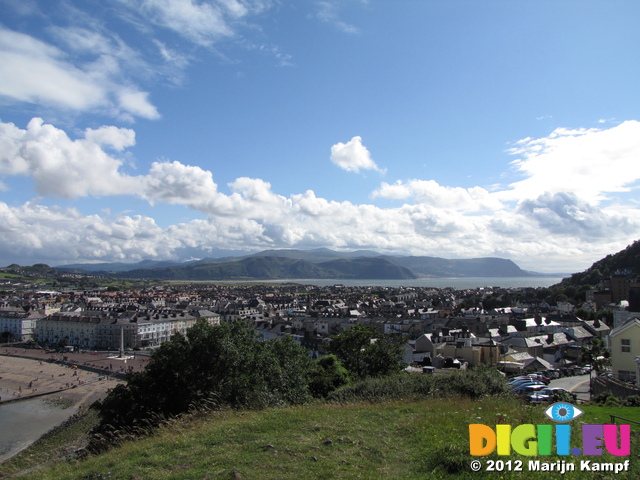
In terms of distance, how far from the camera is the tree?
26.4 meters

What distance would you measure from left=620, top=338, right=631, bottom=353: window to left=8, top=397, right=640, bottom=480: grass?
593 inches

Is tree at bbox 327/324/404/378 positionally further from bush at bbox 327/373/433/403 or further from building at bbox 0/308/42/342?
building at bbox 0/308/42/342

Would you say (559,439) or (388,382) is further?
(388,382)

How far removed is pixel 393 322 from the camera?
247 ft

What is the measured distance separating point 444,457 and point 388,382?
8345 mm

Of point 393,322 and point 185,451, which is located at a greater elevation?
point 185,451

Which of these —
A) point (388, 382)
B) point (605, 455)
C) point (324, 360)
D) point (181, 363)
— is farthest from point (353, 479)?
point (324, 360)

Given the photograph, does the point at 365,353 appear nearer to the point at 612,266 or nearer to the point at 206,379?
the point at 206,379

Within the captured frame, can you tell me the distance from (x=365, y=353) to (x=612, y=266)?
418 feet

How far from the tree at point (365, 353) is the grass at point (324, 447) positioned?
1473 cm

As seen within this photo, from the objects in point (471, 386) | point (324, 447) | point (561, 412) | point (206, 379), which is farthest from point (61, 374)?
point (561, 412)

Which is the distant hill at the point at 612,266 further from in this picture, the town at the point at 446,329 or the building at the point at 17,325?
the building at the point at 17,325

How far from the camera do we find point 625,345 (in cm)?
2433

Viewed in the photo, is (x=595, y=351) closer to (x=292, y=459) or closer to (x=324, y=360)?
(x=324, y=360)
